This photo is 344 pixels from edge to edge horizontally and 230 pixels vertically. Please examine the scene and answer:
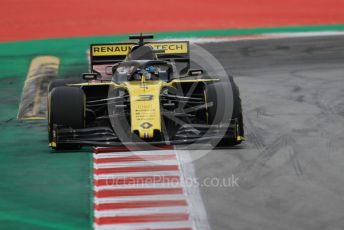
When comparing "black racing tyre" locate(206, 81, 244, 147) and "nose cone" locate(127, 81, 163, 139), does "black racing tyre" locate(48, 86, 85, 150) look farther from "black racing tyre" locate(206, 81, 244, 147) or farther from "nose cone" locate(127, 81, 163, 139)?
"black racing tyre" locate(206, 81, 244, 147)

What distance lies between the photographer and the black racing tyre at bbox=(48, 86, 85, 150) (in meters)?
14.4

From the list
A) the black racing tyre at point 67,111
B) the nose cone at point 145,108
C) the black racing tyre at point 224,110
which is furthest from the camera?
the black racing tyre at point 224,110

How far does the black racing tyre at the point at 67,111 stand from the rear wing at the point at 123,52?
12.3 ft

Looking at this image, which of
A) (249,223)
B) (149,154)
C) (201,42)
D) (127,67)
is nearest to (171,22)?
(201,42)

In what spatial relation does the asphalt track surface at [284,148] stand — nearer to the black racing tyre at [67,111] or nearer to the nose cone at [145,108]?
the nose cone at [145,108]

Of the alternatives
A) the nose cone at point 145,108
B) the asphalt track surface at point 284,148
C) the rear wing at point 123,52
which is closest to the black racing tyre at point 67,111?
the nose cone at point 145,108

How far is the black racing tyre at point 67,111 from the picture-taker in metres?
14.4

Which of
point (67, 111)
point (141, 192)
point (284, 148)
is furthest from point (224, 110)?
point (141, 192)

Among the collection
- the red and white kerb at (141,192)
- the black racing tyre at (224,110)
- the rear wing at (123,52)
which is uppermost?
the rear wing at (123,52)

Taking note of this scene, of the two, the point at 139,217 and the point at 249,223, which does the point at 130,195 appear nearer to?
the point at 139,217

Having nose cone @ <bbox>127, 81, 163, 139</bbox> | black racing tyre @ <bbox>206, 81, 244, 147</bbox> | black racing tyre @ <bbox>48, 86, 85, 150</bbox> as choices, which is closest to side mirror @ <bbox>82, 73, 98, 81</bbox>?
nose cone @ <bbox>127, 81, 163, 139</bbox>

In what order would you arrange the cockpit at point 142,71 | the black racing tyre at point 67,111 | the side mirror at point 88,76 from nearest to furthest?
the black racing tyre at point 67,111
the cockpit at point 142,71
the side mirror at point 88,76

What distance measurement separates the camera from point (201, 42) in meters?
25.2

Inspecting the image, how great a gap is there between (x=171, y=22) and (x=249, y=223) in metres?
17.3
